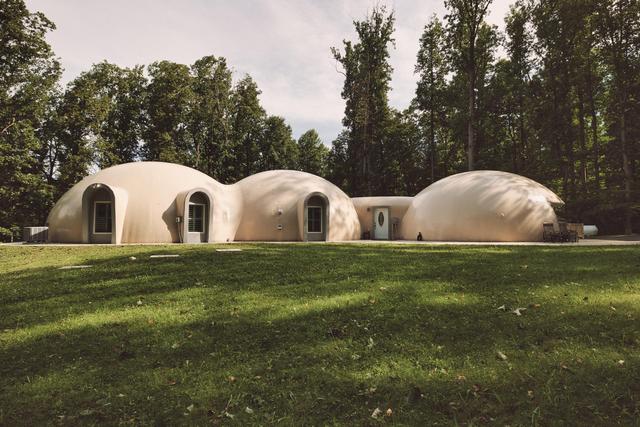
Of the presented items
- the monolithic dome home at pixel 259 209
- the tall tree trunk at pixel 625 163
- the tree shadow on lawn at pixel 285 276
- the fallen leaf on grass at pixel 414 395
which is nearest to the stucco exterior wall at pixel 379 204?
the monolithic dome home at pixel 259 209

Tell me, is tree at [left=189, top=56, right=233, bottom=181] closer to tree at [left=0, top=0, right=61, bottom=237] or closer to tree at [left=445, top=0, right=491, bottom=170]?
tree at [left=0, top=0, right=61, bottom=237]

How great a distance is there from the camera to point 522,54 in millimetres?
27906

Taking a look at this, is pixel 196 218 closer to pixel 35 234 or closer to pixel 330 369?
pixel 35 234

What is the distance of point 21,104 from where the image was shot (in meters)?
21.9

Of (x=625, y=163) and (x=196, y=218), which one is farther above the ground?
(x=625, y=163)

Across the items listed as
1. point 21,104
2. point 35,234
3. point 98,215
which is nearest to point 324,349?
point 98,215

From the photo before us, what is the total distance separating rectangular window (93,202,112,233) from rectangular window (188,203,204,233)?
351cm

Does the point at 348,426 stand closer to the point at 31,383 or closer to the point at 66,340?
the point at 31,383

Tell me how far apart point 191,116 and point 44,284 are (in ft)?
95.6

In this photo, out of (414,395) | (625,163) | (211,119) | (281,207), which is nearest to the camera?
(414,395)

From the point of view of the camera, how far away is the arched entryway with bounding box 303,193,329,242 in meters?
18.7

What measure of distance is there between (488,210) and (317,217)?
848cm

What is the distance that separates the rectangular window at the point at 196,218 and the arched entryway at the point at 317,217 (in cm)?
523

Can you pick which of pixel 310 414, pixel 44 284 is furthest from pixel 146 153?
pixel 310 414
